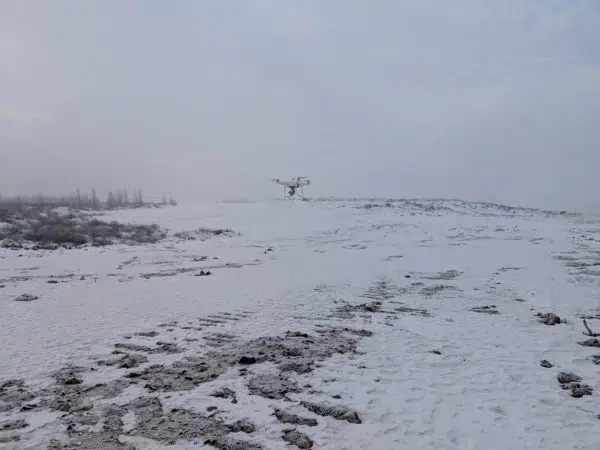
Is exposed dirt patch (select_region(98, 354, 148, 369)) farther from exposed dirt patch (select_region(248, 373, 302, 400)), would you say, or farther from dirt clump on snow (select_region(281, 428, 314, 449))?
dirt clump on snow (select_region(281, 428, 314, 449))

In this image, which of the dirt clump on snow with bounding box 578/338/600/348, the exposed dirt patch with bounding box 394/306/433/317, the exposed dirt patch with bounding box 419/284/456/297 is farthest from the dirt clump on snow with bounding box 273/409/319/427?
the exposed dirt patch with bounding box 419/284/456/297

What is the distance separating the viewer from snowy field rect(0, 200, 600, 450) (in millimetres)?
5777

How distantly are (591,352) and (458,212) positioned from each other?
46.3 m

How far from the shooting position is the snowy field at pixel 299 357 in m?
5.78

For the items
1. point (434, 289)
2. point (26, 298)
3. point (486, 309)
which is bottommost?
point (26, 298)

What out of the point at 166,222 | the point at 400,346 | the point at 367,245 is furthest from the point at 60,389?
the point at 166,222

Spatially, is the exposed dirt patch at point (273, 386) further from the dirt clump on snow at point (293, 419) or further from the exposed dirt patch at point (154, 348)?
the exposed dirt patch at point (154, 348)

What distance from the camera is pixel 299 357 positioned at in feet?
27.9

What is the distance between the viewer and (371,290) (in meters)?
15.7

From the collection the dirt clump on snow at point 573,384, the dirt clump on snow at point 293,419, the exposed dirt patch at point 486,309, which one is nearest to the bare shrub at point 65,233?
the exposed dirt patch at point 486,309

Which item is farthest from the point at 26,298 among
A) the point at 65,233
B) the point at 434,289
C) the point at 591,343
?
the point at 65,233

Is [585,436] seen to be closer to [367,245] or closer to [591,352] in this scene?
[591,352]

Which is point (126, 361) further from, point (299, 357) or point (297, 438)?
point (297, 438)

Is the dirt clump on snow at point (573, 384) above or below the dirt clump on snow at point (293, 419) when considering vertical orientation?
above
